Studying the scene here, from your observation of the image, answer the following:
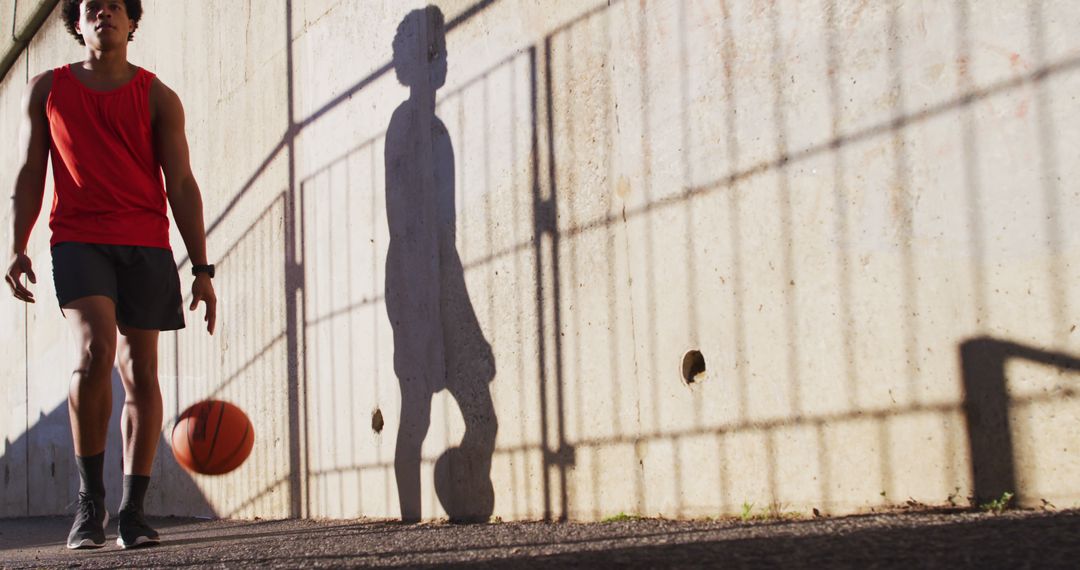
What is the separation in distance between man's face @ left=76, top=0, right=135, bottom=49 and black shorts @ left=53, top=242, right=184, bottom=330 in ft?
2.81

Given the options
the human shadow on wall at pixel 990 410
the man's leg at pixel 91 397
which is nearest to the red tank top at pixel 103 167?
the man's leg at pixel 91 397

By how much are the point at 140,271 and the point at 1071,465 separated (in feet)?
10.7

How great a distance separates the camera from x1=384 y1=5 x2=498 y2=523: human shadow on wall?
430 cm

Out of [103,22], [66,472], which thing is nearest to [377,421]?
[103,22]

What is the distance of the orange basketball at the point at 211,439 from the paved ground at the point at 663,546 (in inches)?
14.8

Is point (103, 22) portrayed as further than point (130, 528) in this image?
Yes

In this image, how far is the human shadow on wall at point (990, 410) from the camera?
2.58 metres

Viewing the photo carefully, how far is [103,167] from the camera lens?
4254 mm

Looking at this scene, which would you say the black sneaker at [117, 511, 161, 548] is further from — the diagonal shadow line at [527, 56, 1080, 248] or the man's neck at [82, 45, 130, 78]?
the diagonal shadow line at [527, 56, 1080, 248]

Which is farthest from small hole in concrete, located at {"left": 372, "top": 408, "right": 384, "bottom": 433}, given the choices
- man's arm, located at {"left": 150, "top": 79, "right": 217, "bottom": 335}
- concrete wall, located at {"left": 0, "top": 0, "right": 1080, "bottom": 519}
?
man's arm, located at {"left": 150, "top": 79, "right": 217, "bottom": 335}

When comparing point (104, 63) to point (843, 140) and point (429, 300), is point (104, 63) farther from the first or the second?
point (843, 140)

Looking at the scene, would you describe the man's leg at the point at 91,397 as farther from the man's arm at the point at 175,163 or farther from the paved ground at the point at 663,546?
the man's arm at the point at 175,163

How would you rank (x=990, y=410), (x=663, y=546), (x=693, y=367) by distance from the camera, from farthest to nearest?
(x=693, y=367)
(x=663, y=546)
(x=990, y=410)

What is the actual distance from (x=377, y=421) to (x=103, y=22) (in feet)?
6.55
